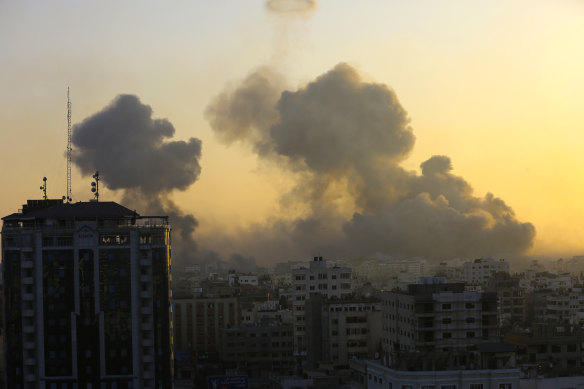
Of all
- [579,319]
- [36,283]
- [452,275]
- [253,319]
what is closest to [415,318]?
[36,283]

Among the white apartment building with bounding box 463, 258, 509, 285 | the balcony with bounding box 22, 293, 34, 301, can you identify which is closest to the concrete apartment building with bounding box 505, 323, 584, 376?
the balcony with bounding box 22, 293, 34, 301

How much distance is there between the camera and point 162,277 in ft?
175

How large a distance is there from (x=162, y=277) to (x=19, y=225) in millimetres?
8816

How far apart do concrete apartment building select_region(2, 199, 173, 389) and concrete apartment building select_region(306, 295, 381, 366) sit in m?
26.1

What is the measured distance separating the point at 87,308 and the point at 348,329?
29965mm

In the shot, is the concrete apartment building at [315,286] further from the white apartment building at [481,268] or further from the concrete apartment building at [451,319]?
the white apartment building at [481,268]

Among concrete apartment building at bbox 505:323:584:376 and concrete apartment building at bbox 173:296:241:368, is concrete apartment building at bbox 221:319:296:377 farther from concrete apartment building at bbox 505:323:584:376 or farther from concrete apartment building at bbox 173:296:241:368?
concrete apartment building at bbox 505:323:584:376

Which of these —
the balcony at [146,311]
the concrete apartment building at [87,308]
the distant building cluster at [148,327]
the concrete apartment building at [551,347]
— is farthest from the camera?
the concrete apartment building at [551,347]

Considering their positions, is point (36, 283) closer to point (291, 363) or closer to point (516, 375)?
point (516, 375)

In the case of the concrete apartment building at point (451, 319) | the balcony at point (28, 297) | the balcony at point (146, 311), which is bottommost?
the concrete apartment building at point (451, 319)

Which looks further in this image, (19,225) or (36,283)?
(19,225)

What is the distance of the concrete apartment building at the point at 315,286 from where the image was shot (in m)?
89.4

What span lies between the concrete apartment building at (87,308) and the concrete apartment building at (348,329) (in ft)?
85.7

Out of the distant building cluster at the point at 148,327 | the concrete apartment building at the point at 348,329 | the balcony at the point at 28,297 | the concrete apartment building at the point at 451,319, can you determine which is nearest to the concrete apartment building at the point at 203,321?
the distant building cluster at the point at 148,327
